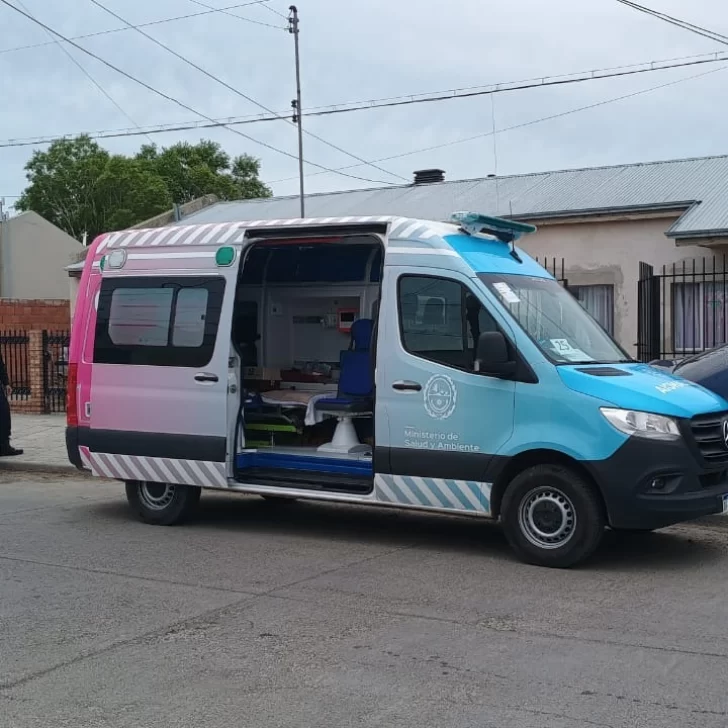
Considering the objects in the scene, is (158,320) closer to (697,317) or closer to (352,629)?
(352,629)

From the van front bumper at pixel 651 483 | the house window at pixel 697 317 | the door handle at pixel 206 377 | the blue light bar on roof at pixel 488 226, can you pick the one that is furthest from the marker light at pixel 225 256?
the house window at pixel 697 317

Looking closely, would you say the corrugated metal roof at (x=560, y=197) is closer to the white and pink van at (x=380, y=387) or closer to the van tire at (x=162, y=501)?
the white and pink van at (x=380, y=387)

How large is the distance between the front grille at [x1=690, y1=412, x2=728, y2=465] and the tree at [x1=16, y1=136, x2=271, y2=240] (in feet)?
160

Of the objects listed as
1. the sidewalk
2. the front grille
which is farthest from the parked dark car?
the sidewalk

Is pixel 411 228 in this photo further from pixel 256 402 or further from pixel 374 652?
pixel 374 652

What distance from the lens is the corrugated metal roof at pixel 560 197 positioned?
60.2 ft

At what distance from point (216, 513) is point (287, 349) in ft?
6.00

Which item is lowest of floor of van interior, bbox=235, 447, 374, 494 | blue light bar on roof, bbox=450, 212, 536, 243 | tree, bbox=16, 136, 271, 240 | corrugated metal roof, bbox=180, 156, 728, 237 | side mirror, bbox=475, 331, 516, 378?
floor of van interior, bbox=235, 447, 374, 494

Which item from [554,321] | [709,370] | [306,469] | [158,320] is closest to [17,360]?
[158,320]

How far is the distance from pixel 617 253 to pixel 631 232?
1.43 feet

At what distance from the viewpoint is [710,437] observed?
25.8ft

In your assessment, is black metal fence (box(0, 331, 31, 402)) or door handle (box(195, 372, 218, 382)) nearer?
door handle (box(195, 372, 218, 382))

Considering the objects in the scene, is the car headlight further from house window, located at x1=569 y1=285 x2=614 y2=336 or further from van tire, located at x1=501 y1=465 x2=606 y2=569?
house window, located at x1=569 y1=285 x2=614 y2=336

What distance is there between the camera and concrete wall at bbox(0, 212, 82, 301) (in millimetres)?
39125
